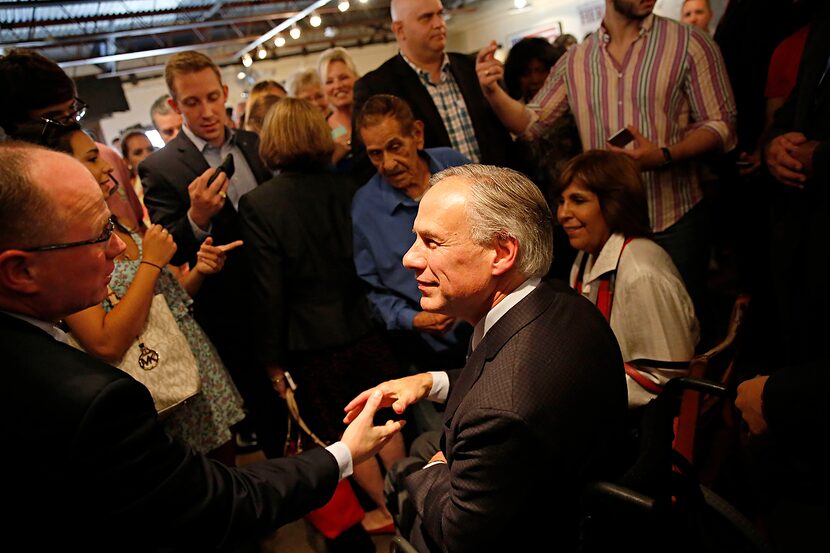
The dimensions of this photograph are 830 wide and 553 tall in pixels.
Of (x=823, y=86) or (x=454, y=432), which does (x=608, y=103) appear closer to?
(x=823, y=86)

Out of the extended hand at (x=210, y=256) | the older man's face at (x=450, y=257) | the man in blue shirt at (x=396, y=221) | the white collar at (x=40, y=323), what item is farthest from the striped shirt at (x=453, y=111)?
the white collar at (x=40, y=323)

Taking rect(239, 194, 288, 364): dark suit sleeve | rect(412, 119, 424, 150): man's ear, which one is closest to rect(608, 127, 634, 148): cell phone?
rect(412, 119, 424, 150): man's ear

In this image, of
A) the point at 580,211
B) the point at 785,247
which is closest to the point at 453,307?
A: the point at 580,211

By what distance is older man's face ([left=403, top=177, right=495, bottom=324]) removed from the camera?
1.40 meters

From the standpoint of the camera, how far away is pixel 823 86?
1.91 meters

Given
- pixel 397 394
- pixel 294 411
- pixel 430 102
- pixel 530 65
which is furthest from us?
pixel 530 65

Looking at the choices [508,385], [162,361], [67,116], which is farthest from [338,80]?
[508,385]

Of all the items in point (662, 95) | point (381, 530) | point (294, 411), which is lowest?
point (381, 530)

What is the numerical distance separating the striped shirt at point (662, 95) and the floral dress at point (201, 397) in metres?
2.03

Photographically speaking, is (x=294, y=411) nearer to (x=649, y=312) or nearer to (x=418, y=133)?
(x=418, y=133)

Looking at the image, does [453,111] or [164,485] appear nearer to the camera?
[164,485]

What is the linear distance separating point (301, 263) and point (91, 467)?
1.40 m

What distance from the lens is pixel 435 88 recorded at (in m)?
2.82

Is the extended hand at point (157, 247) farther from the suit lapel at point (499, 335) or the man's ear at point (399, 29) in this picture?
the man's ear at point (399, 29)
